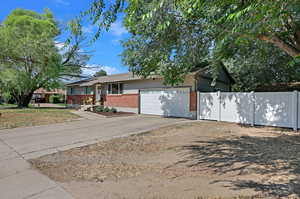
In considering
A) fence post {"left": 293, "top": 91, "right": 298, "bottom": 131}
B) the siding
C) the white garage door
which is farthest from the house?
fence post {"left": 293, "top": 91, "right": 298, "bottom": 131}

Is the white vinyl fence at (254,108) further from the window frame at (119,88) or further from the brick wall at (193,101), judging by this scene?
the window frame at (119,88)

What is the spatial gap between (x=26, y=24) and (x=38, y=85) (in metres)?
6.81

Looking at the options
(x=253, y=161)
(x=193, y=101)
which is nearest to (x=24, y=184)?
(x=253, y=161)

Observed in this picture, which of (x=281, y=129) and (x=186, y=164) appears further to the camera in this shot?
(x=281, y=129)

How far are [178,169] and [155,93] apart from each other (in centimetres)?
1194

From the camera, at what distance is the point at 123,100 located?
18797 millimetres

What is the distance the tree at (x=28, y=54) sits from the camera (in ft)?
66.0

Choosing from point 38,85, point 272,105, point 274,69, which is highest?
point 274,69

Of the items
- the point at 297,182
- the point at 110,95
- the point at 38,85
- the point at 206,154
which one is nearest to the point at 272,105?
the point at 206,154

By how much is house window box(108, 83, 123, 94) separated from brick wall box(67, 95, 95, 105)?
3259 mm

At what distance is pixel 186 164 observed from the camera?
15.3 feet

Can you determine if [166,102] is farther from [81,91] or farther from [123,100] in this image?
[81,91]

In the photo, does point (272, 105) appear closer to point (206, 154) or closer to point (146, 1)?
point (206, 154)

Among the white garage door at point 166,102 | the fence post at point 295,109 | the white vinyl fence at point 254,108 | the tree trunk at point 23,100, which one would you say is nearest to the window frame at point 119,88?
the white garage door at point 166,102
